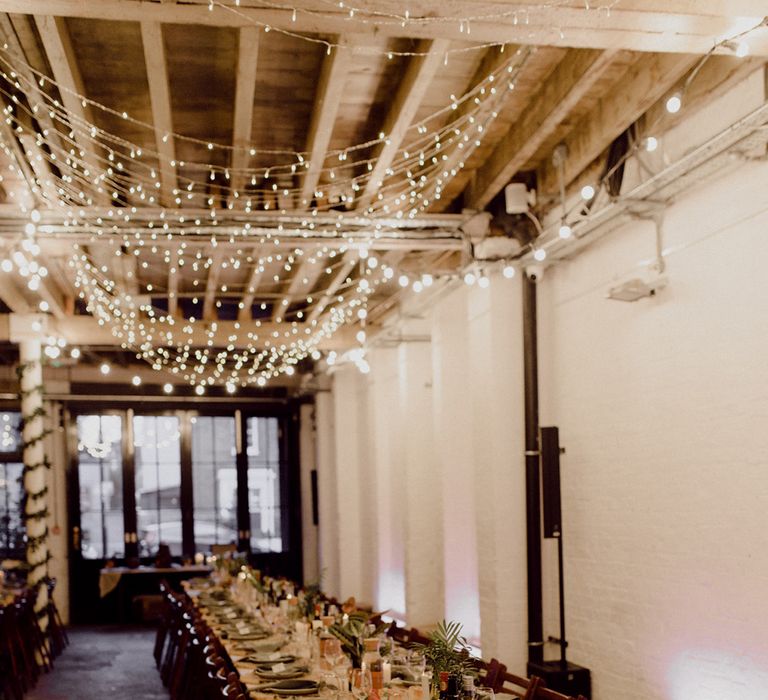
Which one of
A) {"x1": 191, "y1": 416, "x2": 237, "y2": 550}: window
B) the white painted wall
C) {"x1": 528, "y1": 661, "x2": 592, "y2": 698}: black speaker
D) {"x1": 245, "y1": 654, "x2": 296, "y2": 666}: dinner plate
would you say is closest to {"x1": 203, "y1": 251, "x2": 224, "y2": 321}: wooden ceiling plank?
the white painted wall

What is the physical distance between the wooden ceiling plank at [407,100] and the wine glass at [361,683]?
275 centimetres

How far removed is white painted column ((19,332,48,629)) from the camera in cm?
1068

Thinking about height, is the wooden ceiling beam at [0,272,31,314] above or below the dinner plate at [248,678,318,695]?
above

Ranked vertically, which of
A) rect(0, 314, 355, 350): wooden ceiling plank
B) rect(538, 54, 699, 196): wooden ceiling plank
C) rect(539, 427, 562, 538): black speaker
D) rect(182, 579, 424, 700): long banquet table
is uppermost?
rect(538, 54, 699, 196): wooden ceiling plank

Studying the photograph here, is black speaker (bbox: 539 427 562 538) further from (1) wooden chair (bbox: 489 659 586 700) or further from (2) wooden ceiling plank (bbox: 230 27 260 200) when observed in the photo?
(2) wooden ceiling plank (bbox: 230 27 260 200)

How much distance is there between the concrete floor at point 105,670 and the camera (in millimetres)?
9148

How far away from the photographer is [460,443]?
31.1 ft

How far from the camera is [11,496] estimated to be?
1496cm

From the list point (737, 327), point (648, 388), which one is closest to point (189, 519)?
point (648, 388)

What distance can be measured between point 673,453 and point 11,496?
38.2ft

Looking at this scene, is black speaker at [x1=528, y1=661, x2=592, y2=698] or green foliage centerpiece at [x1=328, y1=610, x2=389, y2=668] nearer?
green foliage centerpiece at [x1=328, y1=610, x2=389, y2=668]

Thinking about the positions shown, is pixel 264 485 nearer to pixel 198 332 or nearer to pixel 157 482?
pixel 157 482

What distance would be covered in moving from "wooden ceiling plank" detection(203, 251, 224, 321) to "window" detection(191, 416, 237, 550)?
5.15 meters

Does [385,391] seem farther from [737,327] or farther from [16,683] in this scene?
[737,327]
